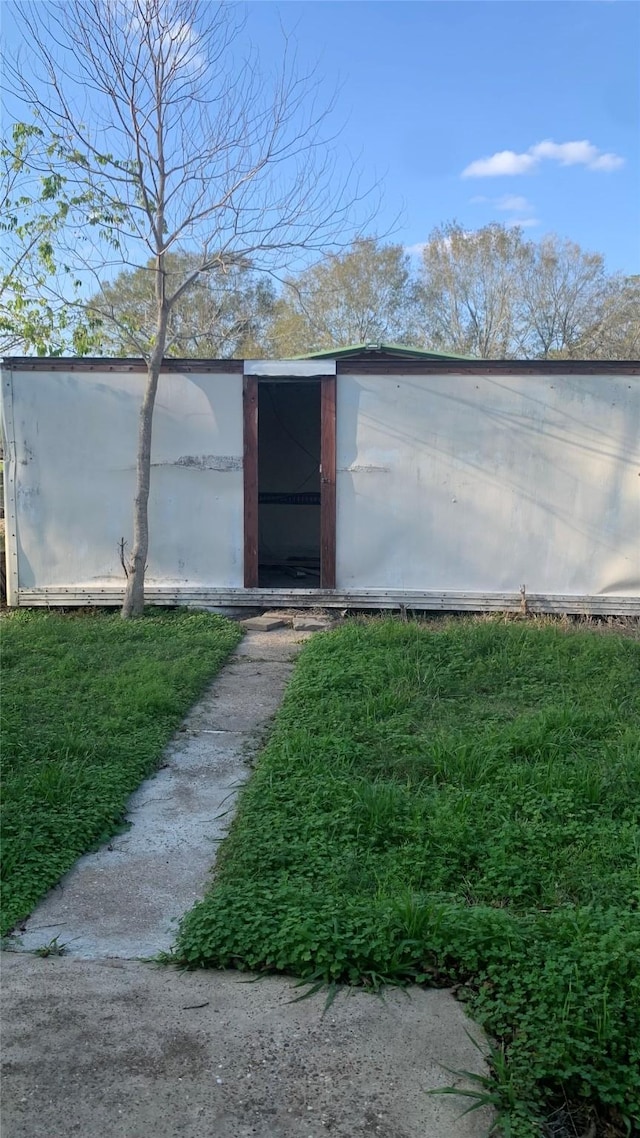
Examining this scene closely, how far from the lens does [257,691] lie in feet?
18.3

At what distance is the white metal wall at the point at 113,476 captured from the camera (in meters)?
7.59

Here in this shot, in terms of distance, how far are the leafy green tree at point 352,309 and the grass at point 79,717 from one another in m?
17.2

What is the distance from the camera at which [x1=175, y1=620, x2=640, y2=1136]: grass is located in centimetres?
227

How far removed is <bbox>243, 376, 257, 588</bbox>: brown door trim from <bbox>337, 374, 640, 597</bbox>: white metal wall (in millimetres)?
748

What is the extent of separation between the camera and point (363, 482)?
25.0 feet

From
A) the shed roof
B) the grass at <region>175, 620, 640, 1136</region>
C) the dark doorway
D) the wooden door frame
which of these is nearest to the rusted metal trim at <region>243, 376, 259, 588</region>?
the wooden door frame

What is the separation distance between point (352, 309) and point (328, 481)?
18.4m

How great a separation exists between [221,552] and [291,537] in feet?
13.4

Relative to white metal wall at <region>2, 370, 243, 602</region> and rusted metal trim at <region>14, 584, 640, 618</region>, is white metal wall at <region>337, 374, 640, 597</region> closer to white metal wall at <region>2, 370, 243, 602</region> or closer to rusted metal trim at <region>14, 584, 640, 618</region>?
rusted metal trim at <region>14, 584, 640, 618</region>

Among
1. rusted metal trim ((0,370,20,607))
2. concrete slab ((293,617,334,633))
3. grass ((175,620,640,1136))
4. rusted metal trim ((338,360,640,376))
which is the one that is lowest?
grass ((175,620,640,1136))

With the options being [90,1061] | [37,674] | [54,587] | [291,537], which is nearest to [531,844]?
[90,1061]

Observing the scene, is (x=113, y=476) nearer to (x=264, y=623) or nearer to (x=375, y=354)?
(x=264, y=623)

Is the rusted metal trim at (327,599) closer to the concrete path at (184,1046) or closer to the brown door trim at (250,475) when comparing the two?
the brown door trim at (250,475)

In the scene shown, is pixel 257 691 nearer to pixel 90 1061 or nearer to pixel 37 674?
pixel 37 674
